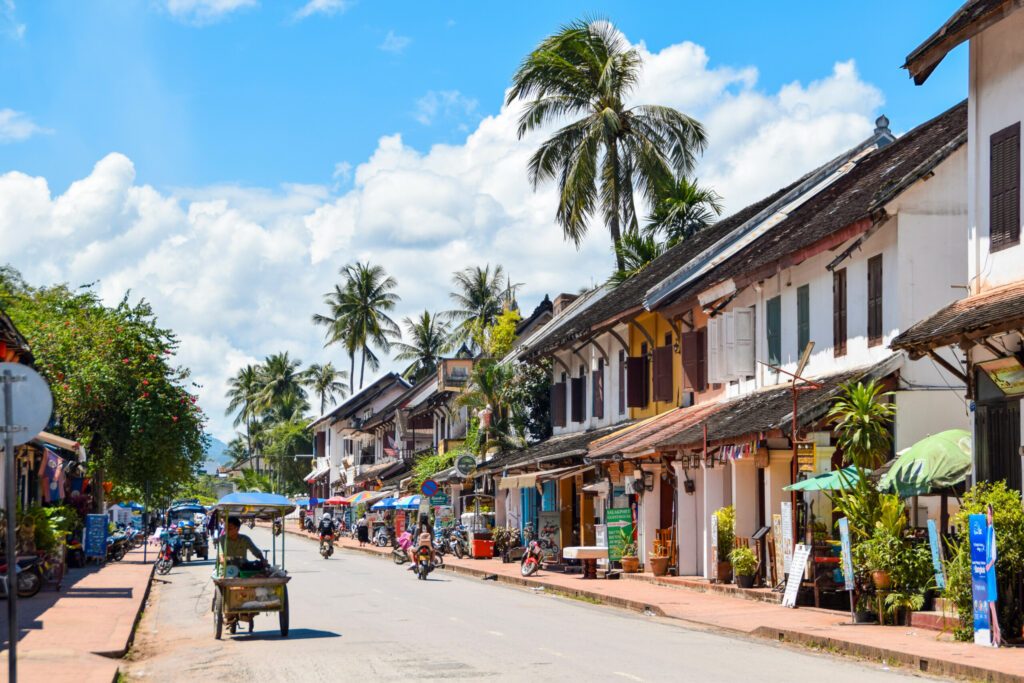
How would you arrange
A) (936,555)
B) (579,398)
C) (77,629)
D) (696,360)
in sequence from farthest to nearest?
(579,398), (696,360), (77,629), (936,555)

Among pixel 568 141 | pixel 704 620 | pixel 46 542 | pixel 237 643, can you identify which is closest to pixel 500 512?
pixel 568 141

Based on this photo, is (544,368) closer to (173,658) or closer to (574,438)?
(574,438)

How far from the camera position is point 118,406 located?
3903 centimetres

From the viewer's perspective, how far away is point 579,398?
136ft

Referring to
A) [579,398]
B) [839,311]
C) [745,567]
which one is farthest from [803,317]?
[579,398]

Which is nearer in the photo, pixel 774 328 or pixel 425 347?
pixel 774 328

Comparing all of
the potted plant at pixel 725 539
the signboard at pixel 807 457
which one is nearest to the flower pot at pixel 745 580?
the potted plant at pixel 725 539

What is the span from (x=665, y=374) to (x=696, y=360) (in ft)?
6.67

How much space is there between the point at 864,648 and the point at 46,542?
17.2 m

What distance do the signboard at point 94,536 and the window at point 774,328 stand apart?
19.0 meters

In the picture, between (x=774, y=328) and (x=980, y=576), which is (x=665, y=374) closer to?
(x=774, y=328)

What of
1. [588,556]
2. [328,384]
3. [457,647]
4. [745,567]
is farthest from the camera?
[328,384]

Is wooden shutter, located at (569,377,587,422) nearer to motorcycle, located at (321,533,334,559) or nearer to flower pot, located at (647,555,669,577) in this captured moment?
motorcycle, located at (321,533,334,559)

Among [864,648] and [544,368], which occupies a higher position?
[544,368]
